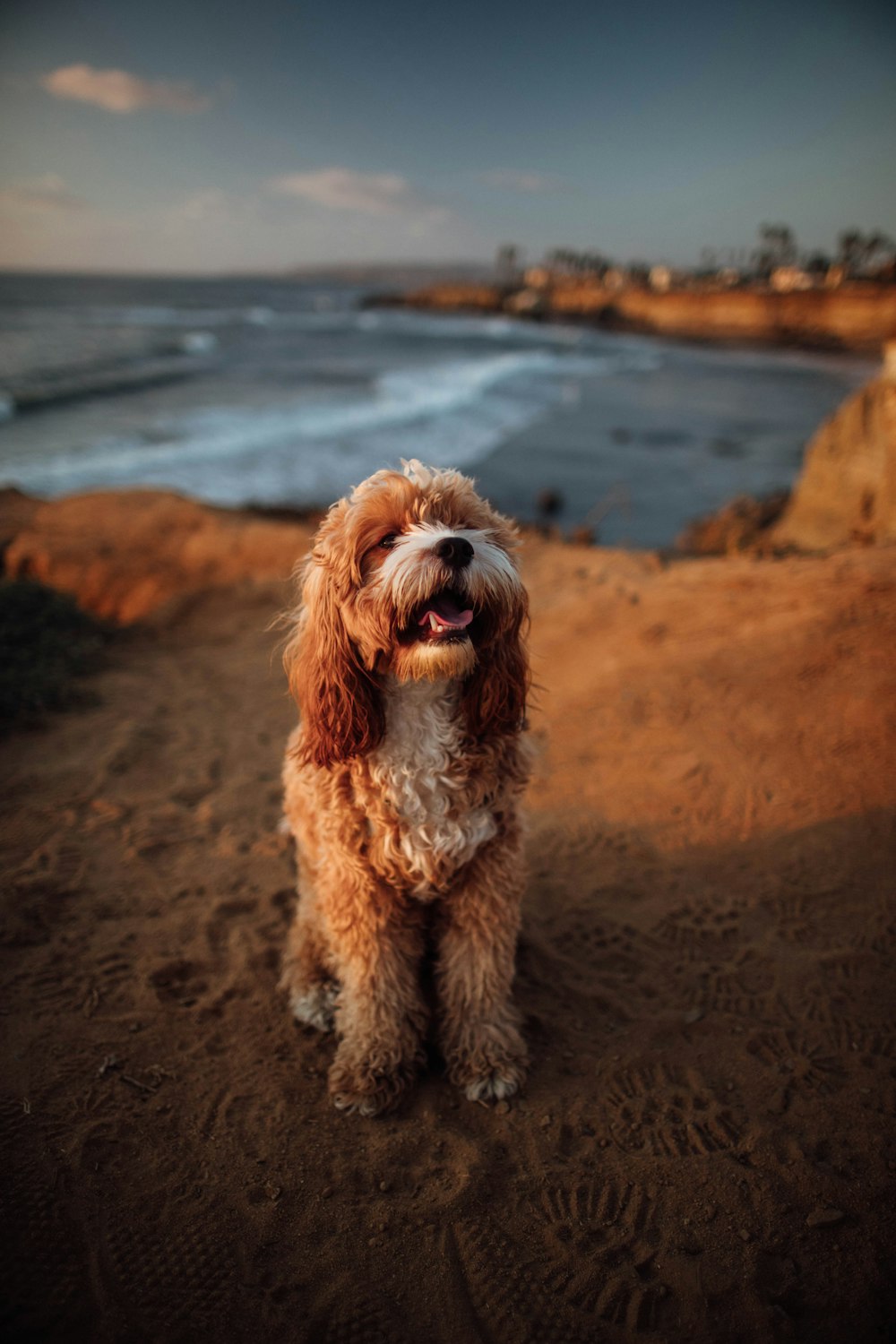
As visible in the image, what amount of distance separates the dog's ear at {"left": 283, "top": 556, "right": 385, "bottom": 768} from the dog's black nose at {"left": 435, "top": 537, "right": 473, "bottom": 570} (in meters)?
0.48

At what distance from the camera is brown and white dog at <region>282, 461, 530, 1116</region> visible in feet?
7.97

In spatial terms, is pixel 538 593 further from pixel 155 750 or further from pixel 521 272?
pixel 521 272

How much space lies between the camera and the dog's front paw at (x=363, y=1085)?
9.27ft

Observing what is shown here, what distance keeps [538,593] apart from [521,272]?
160805 mm

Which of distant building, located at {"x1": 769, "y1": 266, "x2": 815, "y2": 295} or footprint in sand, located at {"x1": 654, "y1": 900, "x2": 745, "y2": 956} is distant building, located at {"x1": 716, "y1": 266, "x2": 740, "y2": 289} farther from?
footprint in sand, located at {"x1": 654, "y1": 900, "x2": 745, "y2": 956}

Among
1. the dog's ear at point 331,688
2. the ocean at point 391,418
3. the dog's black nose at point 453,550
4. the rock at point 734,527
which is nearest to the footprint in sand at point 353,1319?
the dog's ear at point 331,688

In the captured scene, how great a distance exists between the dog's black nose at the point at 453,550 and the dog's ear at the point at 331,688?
0.48m

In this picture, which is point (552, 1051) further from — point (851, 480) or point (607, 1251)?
point (851, 480)

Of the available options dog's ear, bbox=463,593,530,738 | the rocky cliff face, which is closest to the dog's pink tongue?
dog's ear, bbox=463,593,530,738

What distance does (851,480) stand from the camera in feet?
28.2

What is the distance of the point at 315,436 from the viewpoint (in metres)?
17.0

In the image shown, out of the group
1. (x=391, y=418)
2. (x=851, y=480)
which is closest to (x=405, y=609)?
(x=851, y=480)

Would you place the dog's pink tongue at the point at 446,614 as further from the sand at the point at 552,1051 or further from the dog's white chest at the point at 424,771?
the sand at the point at 552,1051

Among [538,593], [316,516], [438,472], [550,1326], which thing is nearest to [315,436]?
[316,516]
